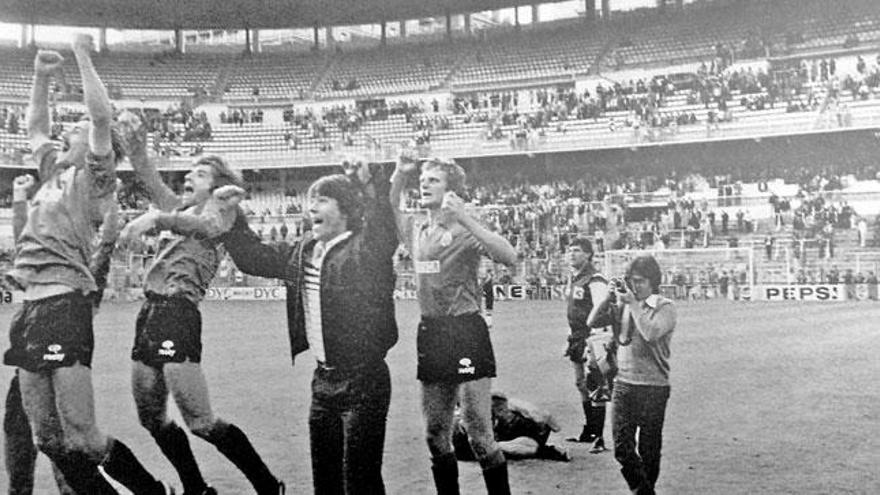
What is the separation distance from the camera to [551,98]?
138ft

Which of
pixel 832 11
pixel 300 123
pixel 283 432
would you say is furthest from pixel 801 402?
pixel 300 123

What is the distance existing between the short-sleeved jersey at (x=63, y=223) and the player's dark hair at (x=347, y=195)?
1149 millimetres

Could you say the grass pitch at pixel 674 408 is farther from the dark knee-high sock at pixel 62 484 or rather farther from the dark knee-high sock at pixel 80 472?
the dark knee-high sock at pixel 80 472

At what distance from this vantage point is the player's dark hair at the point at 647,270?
18.9 ft

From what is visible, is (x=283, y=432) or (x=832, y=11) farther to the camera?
(x=832, y=11)

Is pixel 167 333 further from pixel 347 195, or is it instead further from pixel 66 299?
pixel 347 195

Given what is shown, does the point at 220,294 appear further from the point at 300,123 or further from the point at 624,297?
the point at 624,297

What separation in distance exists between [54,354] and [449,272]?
79.6 inches

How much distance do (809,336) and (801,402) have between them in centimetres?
818

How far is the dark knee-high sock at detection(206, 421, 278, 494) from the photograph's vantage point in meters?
5.43

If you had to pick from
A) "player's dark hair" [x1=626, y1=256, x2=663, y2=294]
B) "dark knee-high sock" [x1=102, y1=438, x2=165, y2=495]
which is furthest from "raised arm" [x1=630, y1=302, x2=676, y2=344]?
"dark knee-high sock" [x1=102, y1=438, x2=165, y2=495]

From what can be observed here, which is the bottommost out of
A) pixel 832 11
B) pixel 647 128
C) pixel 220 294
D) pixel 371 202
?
pixel 220 294

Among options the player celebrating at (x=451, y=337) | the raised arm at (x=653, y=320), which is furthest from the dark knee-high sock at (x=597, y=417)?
the player celebrating at (x=451, y=337)

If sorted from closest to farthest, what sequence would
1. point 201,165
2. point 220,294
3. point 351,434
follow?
point 351,434 < point 201,165 < point 220,294
